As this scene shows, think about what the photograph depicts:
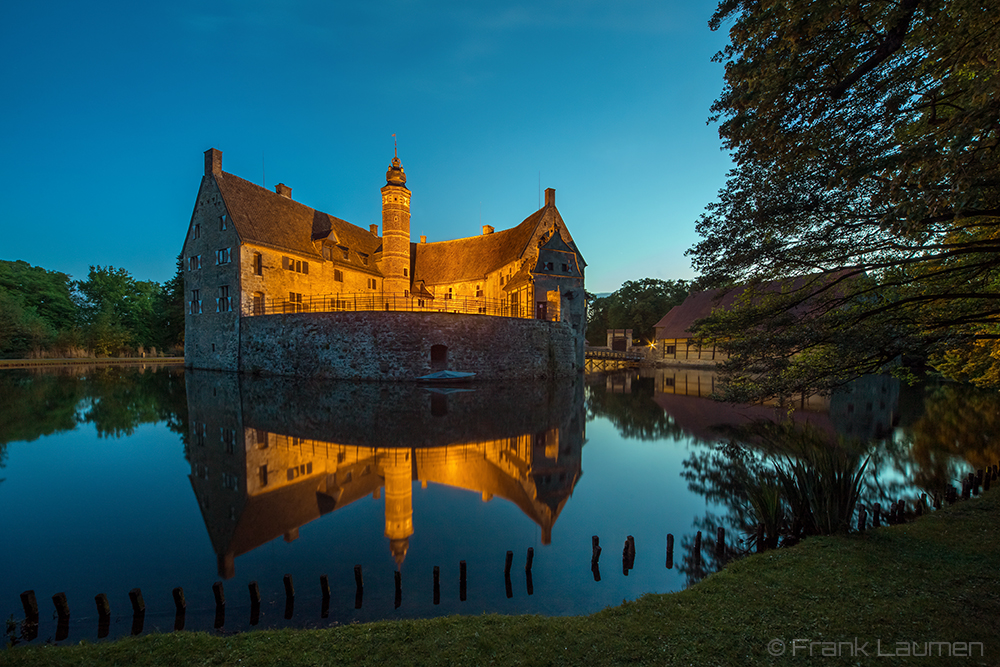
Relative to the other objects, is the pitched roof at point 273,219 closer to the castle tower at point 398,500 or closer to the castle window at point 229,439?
the castle window at point 229,439

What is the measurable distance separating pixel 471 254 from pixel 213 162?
2190 centimetres

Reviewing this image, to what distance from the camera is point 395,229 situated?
1169 inches

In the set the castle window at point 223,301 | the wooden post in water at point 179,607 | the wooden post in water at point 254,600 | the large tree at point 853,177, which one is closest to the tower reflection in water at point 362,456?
the wooden post in water at point 179,607

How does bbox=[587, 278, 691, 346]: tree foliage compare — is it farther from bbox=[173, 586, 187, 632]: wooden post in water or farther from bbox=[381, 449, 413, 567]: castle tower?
bbox=[173, 586, 187, 632]: wooden post in water

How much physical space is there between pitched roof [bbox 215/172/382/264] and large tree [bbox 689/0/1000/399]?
32483 mm

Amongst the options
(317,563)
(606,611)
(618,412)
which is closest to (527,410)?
(618,412)

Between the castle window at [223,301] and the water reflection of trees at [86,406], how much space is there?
6023 millimetres

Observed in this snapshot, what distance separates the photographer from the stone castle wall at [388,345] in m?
26.6

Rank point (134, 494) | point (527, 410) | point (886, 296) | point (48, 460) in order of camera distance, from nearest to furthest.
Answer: point (886, 296)
point (134, 494)
point (48, 460)
point (527, 410)

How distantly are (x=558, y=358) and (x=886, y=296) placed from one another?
24.5 meters

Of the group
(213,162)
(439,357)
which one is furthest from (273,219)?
(439,357)

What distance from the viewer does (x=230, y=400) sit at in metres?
19.6

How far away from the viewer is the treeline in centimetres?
4791

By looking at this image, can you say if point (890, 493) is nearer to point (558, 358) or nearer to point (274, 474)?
point (274, 474)
